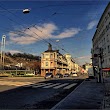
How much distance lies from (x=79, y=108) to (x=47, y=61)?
85.1 m

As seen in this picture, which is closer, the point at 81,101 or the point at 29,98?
the point at 81,101

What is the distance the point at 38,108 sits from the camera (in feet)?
32.7

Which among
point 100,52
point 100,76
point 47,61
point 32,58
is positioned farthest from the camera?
point 32,58

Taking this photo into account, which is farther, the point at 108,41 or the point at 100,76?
the point at 108,41

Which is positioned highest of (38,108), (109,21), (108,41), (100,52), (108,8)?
(108,8)

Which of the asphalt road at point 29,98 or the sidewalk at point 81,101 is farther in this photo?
the asphalt road at point 29,98

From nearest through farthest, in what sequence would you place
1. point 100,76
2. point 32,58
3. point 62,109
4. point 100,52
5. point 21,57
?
point 62,109 < point 100,52 < point 100,76 < point 32,58 < point 21,57

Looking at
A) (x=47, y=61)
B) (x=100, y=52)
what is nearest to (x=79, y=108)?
(x=100, y=52)

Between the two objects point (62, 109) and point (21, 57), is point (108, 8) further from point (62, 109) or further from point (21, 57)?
point (21, 57)

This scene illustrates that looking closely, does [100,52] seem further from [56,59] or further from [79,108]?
[56,59]

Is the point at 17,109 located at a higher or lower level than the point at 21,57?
lower

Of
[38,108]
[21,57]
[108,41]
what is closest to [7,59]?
[21,57]

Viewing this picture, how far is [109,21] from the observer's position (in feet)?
156

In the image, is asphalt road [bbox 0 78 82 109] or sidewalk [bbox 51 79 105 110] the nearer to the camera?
sidewalk [bbox 51 79 105 110]
